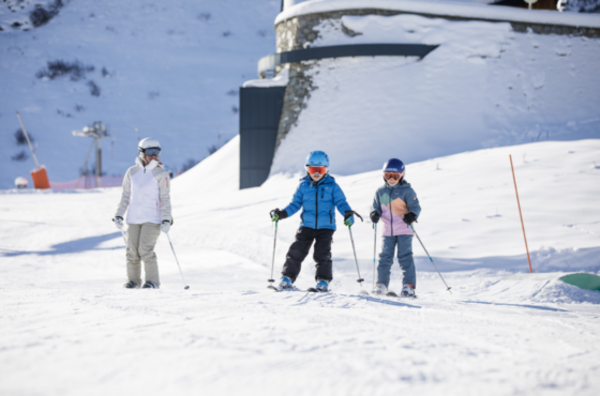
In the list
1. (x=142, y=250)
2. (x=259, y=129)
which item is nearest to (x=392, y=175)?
(x=142, y=250)

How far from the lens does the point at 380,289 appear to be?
5.02 metres

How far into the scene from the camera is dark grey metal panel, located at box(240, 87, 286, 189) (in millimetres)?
15305

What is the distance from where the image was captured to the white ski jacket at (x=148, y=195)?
17.0 feet

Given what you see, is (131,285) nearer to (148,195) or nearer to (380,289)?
(148,195)

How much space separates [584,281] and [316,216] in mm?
2919

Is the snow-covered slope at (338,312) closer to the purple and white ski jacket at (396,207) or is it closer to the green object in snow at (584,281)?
the green object in snow at (584,281)

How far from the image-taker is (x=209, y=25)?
→ 142 feet

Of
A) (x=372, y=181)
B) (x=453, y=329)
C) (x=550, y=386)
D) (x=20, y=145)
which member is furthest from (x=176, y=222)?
(x=20, y=145)

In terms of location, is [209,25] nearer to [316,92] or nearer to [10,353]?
[316,92]

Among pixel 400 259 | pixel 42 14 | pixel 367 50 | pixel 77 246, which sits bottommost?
pixel 77 246

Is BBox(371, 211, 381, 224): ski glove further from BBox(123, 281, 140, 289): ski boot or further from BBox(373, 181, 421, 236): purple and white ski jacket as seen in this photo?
BBox(123, 281, 140, 289): ski boot

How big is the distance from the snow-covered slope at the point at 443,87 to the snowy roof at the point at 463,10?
27 cm

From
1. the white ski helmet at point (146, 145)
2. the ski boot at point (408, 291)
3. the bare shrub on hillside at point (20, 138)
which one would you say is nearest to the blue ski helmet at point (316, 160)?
the ski boot at point (408, 291)

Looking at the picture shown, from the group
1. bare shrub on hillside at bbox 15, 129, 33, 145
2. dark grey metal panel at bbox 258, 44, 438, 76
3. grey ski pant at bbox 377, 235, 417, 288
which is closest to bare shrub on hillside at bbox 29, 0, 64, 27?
bare shrub on hillside at bbox 15, 129, 33, 145
